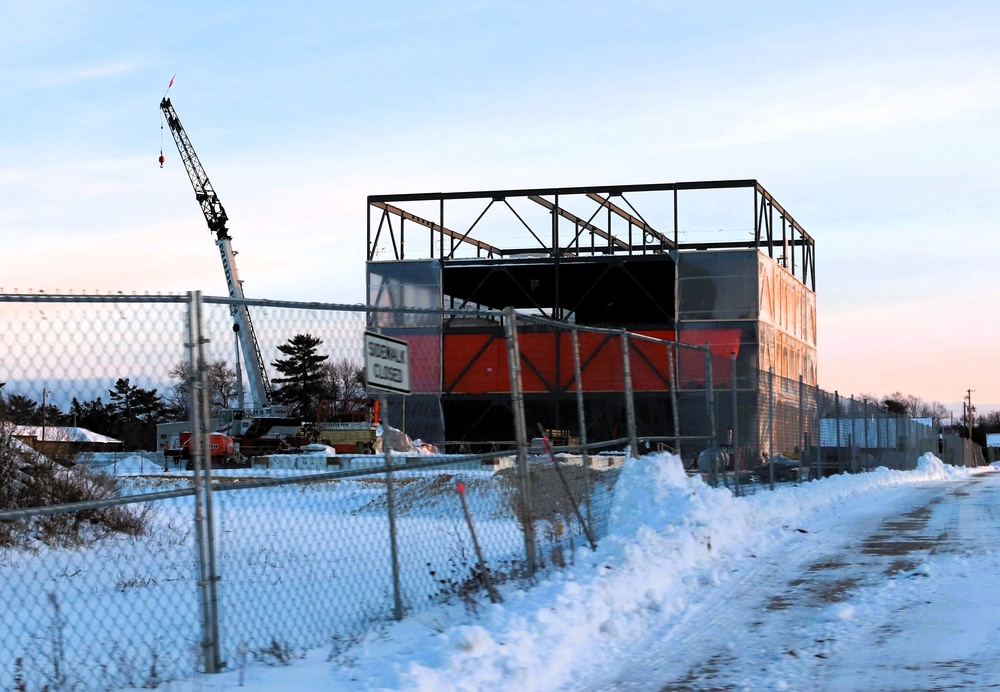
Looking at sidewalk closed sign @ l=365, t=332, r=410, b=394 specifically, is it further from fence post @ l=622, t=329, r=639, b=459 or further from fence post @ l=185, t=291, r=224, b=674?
fence post @ l=622, t=329, r=639, b=459

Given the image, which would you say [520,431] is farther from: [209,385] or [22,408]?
[22,408]

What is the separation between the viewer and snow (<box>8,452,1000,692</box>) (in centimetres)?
682

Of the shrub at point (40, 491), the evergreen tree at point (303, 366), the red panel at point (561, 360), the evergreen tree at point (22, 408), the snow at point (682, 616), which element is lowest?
the snow at point (682, 616)

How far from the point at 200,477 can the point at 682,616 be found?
4.18 m

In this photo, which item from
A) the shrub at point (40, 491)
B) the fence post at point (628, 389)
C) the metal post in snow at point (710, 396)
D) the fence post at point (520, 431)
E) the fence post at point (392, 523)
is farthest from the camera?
the metal post in snow at point (710, 396)

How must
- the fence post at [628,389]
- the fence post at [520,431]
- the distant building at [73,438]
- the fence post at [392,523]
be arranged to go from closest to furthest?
the distant building at [73,438] < the fence post at [392,523] < the fence post at [520,431] < the fence post at [628,389]

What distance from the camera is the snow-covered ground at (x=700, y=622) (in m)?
6.79

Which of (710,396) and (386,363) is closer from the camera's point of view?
(386,363)

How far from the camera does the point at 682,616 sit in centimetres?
895

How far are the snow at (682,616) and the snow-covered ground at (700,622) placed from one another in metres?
0.02

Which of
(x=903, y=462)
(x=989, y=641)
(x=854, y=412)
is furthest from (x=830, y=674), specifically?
(x=903, y=462)

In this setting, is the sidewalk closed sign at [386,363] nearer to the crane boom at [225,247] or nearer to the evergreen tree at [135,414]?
the evergreen tree at [135,414]

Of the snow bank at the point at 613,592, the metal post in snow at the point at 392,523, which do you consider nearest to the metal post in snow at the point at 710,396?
the snow bank at the point at 613,592

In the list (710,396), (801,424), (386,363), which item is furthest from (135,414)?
(801,424)
